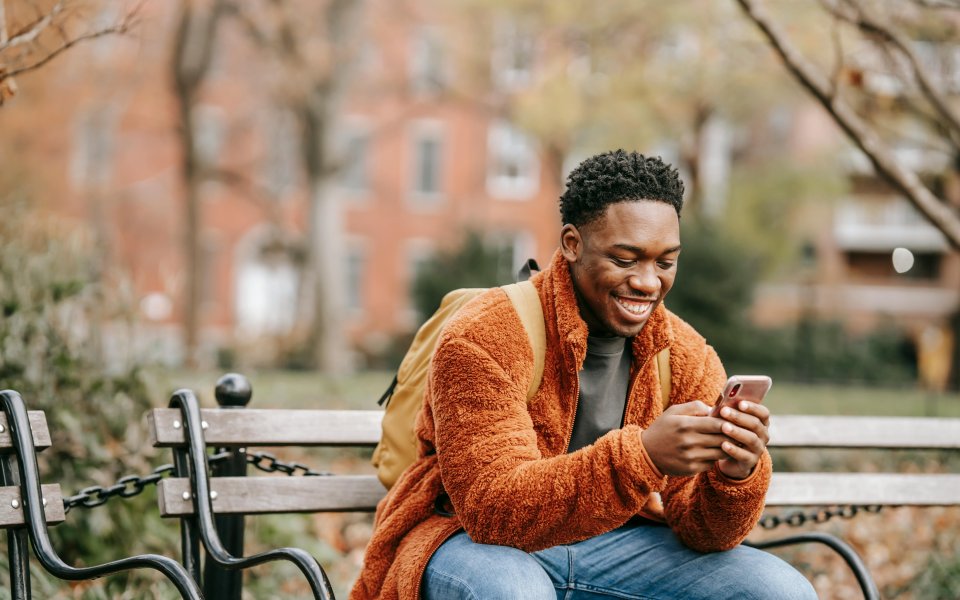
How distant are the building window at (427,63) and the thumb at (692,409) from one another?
19.1 metres

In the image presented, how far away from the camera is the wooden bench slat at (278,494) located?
293 cm

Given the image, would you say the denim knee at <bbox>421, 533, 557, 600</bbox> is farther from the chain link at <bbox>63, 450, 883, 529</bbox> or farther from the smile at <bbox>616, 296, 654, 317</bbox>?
the chain link at <bbox>63, 450, 883, 529</bbox>

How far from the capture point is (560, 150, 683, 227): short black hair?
256cm

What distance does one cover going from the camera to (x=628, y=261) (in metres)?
2.54

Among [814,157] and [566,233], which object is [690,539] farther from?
[814,157]

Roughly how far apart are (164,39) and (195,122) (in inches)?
194

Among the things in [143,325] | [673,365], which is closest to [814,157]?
[143,325]

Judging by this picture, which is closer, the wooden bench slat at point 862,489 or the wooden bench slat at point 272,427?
the wooden bench slat at point 272,427

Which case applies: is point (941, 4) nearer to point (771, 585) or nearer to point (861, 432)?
point (861, 432)

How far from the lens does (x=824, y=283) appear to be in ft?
104

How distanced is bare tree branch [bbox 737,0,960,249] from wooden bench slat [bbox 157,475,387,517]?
2.38 metres

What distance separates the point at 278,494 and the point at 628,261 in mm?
1249

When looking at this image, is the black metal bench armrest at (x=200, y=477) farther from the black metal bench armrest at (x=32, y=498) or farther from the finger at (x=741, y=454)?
the finger at (x=741, y=454)

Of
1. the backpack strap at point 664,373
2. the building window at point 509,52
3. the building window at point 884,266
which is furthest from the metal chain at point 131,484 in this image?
the building window at point 884,266
